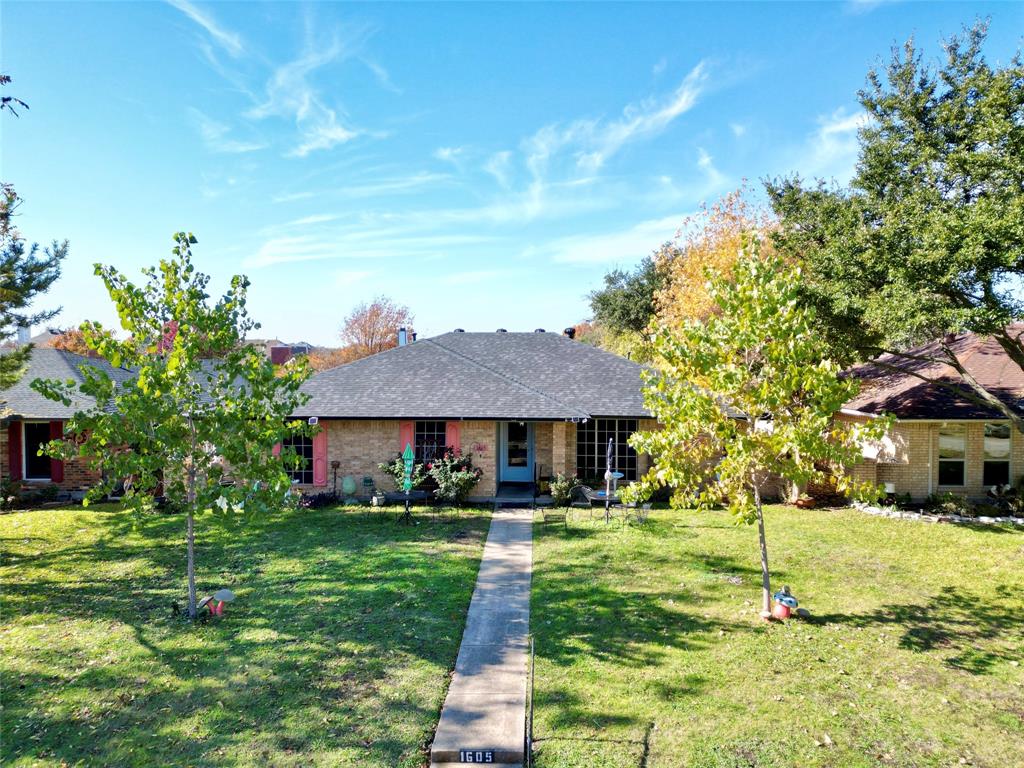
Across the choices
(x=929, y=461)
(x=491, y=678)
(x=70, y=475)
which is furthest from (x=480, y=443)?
(x=70, y=475)

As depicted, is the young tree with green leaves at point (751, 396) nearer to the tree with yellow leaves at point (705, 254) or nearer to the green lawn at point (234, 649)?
the green lawn at point (234, 649)

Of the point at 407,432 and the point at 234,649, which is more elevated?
the point at 407,432

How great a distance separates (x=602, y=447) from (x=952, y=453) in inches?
408

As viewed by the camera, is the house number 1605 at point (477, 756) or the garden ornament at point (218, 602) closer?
the house number 1605 at point (477, 756)

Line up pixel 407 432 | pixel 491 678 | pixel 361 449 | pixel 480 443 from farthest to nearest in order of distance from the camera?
pixel 361 449 → pixel 407 432 → pixel 480 443 → pixel 491 678

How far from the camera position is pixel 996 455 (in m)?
16.8

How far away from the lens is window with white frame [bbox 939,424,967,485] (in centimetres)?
1692

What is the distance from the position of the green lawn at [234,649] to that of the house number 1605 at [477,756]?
0.44 m

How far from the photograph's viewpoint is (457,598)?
9688 millimetres

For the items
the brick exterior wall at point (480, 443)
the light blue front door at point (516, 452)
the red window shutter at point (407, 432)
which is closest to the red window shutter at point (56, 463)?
the red window shutter at point (407, 432)

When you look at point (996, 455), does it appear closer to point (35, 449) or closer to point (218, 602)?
point (218, 602)

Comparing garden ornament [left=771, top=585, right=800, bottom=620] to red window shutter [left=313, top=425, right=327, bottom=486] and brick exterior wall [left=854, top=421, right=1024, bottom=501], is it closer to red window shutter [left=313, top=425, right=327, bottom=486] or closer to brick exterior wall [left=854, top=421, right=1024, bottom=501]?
brick exterior wall [left=854, top=421, right=1024, bottom=501]

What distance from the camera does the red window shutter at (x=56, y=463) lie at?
18.7 metres

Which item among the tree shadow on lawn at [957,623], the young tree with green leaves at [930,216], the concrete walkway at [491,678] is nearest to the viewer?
the concrete walkway at [491,678]
